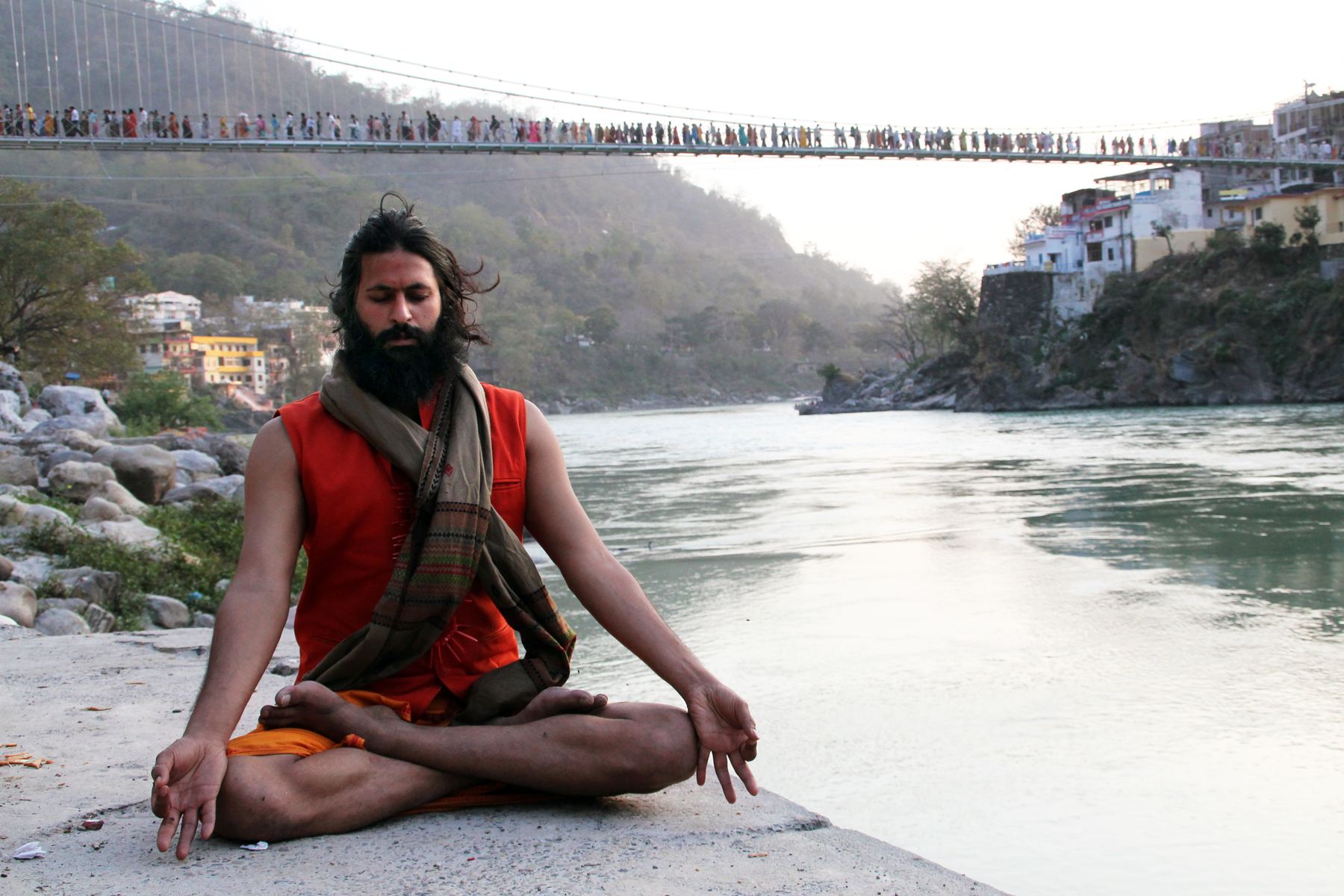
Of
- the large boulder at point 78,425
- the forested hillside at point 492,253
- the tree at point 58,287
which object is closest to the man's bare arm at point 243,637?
the large boulder at point 78,425

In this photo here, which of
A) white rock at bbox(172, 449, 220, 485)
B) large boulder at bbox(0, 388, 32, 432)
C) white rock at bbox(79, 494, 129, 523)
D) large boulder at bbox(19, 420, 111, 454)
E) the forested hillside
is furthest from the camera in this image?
the forested hillside

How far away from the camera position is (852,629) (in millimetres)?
4188

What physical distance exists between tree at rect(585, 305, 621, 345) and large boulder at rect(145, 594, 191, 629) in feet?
163

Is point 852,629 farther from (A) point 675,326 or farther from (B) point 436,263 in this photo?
(A) point 675,326

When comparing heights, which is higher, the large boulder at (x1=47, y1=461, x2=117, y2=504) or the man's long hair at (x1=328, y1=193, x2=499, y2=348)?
the man's long hair at (x1=328, y1=193, x2=499, y2=348)

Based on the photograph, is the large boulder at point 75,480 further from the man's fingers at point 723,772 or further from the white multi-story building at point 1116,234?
the white multi-story building at point 1116,234

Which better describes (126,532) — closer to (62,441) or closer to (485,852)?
(62,441)

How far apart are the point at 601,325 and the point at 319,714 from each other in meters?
52.6

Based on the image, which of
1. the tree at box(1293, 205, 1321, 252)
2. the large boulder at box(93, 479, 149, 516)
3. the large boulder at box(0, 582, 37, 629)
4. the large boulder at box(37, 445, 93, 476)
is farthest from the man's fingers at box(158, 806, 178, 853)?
the tree at box(1293, 205, 1321, 252)

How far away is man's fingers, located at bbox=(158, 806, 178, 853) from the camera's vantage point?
4.16 feet

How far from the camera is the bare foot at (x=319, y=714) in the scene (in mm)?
1423

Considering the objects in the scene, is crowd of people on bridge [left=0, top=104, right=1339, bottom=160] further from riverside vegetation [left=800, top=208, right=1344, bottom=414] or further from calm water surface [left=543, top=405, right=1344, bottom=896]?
calm water surface [left=543, top=405, right=1344, bottom=896]

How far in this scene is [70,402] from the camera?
1227 cm

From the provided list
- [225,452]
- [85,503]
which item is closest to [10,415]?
[225,452]
